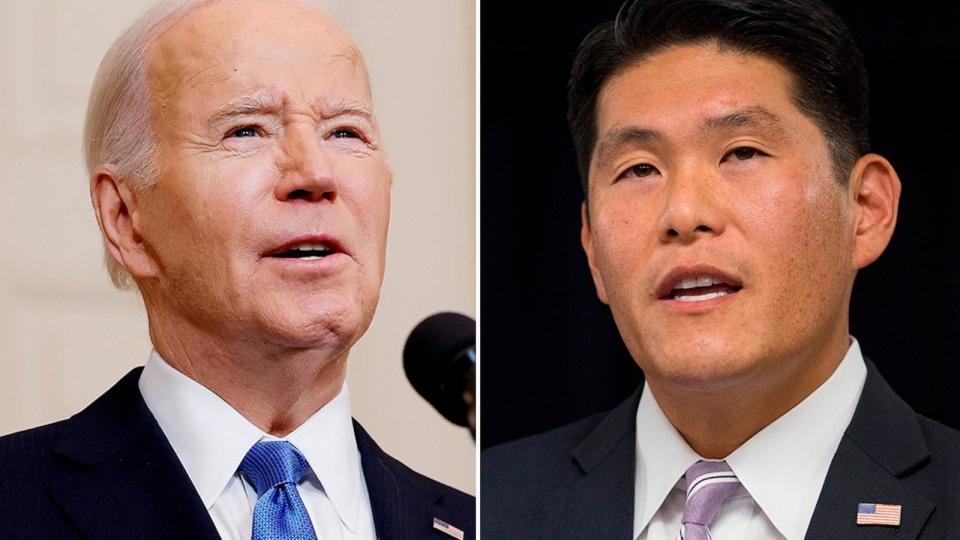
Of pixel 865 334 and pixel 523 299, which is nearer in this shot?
pixel 865 334

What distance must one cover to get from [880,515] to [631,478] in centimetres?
51

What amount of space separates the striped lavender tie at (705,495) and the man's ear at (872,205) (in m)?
0.50

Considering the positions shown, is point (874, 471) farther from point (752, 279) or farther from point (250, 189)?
point (250, 189)

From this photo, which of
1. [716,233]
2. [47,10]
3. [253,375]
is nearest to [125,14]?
[47,10]

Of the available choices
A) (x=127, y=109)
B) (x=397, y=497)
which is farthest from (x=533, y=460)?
(x=127, y=109)

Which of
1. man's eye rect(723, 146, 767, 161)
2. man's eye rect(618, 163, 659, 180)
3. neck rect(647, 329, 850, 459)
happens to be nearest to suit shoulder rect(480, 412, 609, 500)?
neck rect(647, 329, 850, 459)

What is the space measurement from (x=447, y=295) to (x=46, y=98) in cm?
93

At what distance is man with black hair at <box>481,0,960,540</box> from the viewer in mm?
2871

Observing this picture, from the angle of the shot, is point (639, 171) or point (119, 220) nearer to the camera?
point (119, 220)

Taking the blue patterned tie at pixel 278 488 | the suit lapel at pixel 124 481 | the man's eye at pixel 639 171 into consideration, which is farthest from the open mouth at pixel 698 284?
the suit lapel at pixel 124 481

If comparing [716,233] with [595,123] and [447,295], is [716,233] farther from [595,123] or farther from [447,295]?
[447,295]

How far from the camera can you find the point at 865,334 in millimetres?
3014

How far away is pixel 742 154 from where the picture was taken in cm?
293

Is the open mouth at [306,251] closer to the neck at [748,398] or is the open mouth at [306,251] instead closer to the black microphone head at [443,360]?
the black microphone head at [443,360]
